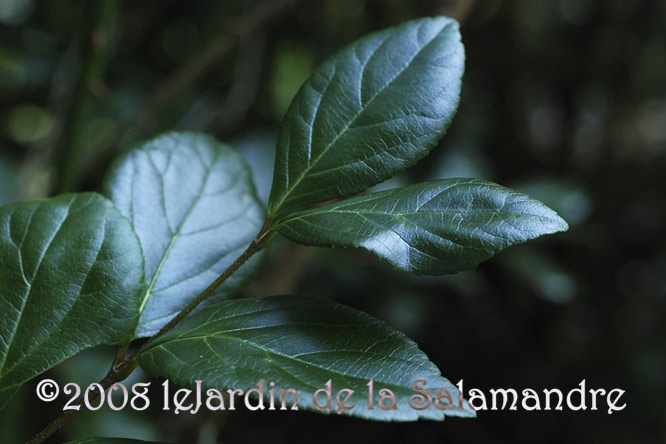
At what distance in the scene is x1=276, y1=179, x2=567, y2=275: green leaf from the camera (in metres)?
0.29

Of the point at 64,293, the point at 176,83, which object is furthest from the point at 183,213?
the point at 176,83

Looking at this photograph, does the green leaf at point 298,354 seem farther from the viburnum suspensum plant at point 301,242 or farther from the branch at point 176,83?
the branch at point 176,83

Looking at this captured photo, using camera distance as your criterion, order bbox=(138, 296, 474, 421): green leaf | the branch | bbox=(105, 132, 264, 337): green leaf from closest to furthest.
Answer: bbox=(138, 296, 474, 421): green leaf, bbox=(105, 132, 264, 337): green leaf, the branch

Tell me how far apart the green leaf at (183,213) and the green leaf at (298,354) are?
0.05 m

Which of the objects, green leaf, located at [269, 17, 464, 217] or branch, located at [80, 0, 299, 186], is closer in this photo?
green leaf, located at [269, 17, 464, 217]

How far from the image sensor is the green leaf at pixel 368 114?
0.35 meters

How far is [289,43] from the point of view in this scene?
1.17 meters

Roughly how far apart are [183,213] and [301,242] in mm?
135

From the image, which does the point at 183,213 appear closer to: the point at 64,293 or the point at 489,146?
the point at 64,293

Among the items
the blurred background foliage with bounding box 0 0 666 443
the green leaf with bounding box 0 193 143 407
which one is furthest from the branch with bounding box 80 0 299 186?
the green leaf with bounding box 0 193 143 407

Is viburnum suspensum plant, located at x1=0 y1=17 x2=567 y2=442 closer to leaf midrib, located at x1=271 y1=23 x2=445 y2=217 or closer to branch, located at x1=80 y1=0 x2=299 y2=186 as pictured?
leaf midrib, located at x1=271 y1=23 x2=445 y2=217

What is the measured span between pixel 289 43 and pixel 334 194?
2.89ft

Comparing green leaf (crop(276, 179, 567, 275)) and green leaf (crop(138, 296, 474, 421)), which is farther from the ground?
green leaf (crop(276, 179, 567, 275))

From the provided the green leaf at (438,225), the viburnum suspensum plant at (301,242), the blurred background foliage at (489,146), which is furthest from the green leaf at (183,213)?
the blurred background foliage at (489,146)
